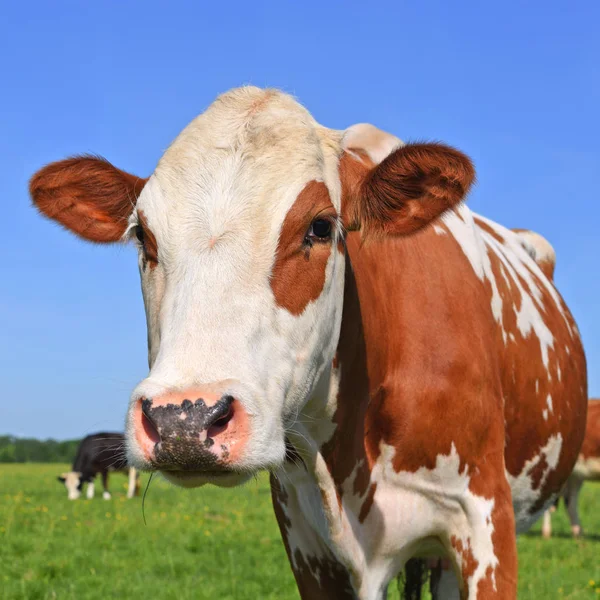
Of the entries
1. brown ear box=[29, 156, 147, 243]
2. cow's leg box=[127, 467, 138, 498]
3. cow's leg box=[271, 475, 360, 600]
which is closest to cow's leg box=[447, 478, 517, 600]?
cow's leg box=[271, 475, 360, 600]

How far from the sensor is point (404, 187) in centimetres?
399

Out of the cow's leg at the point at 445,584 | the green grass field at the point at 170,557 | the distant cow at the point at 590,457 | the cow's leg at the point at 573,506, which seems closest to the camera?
the cow's leg at the point at 445,584

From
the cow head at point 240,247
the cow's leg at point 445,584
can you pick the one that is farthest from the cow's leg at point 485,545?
the cow's leg at point 445,584

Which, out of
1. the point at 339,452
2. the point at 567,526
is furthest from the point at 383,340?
the point at 567,526

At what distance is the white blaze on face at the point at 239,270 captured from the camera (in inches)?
118

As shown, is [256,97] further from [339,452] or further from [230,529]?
[230,529]

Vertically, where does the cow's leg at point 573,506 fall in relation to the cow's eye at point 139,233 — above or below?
below

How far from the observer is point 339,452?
4.25 metres

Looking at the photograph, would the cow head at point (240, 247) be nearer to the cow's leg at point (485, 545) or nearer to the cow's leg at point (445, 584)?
the cow's leg at point (485, 545)

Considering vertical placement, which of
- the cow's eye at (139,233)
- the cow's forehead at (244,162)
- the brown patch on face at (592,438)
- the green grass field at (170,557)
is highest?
the brown patch on face at (592,438)

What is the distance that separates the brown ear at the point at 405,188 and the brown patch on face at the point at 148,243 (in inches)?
33.9

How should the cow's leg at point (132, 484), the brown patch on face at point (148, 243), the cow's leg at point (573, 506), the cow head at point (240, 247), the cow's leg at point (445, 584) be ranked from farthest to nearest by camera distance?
the cow's leg at point (132, 484), the cow's leg at point (573, 506), the cow's leg at point (445, 584), the brown patch on face at point (148, 243), the cow head at point (240, 247)

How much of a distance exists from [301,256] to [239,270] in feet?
1.06

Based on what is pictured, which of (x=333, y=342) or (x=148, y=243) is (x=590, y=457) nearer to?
(x=333, y=342)
